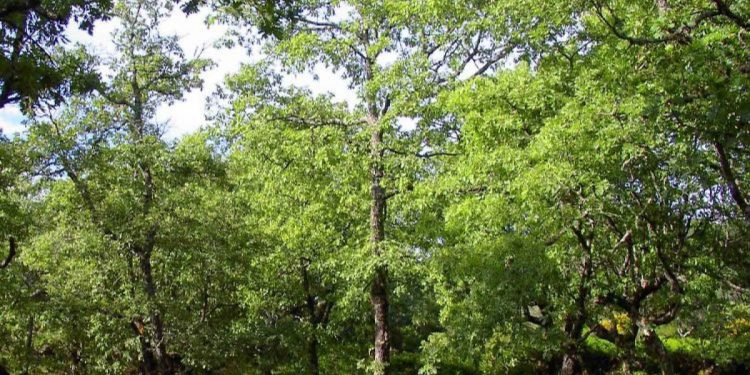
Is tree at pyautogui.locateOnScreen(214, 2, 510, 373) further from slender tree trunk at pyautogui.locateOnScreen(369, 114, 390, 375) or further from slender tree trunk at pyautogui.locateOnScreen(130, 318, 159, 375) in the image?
slender tree trunk at pyautogui.locateOnScreen(130, 318, 159, 375)

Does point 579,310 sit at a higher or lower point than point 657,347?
higher

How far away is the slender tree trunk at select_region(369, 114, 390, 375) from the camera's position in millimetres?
11672

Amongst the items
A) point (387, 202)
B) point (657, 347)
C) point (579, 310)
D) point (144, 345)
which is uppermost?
point (387, 202)

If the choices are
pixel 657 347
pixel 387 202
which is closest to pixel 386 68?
pixel 387 202

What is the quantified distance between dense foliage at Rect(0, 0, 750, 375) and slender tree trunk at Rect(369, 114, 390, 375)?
0.05 metres

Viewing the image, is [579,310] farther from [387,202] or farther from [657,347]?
[387,202]

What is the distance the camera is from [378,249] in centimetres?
1148

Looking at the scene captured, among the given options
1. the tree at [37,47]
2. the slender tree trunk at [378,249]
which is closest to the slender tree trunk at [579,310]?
the slender tree trunk at [378,249]

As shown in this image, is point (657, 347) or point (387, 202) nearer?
point (657, 347)

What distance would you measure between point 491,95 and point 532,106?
2.41 ft

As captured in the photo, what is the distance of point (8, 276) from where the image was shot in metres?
11.3

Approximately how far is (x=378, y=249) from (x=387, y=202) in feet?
6.32

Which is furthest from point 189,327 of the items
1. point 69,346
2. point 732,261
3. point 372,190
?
point 732,261

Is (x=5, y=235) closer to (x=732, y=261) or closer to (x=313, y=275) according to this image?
(x=313, y=275)
